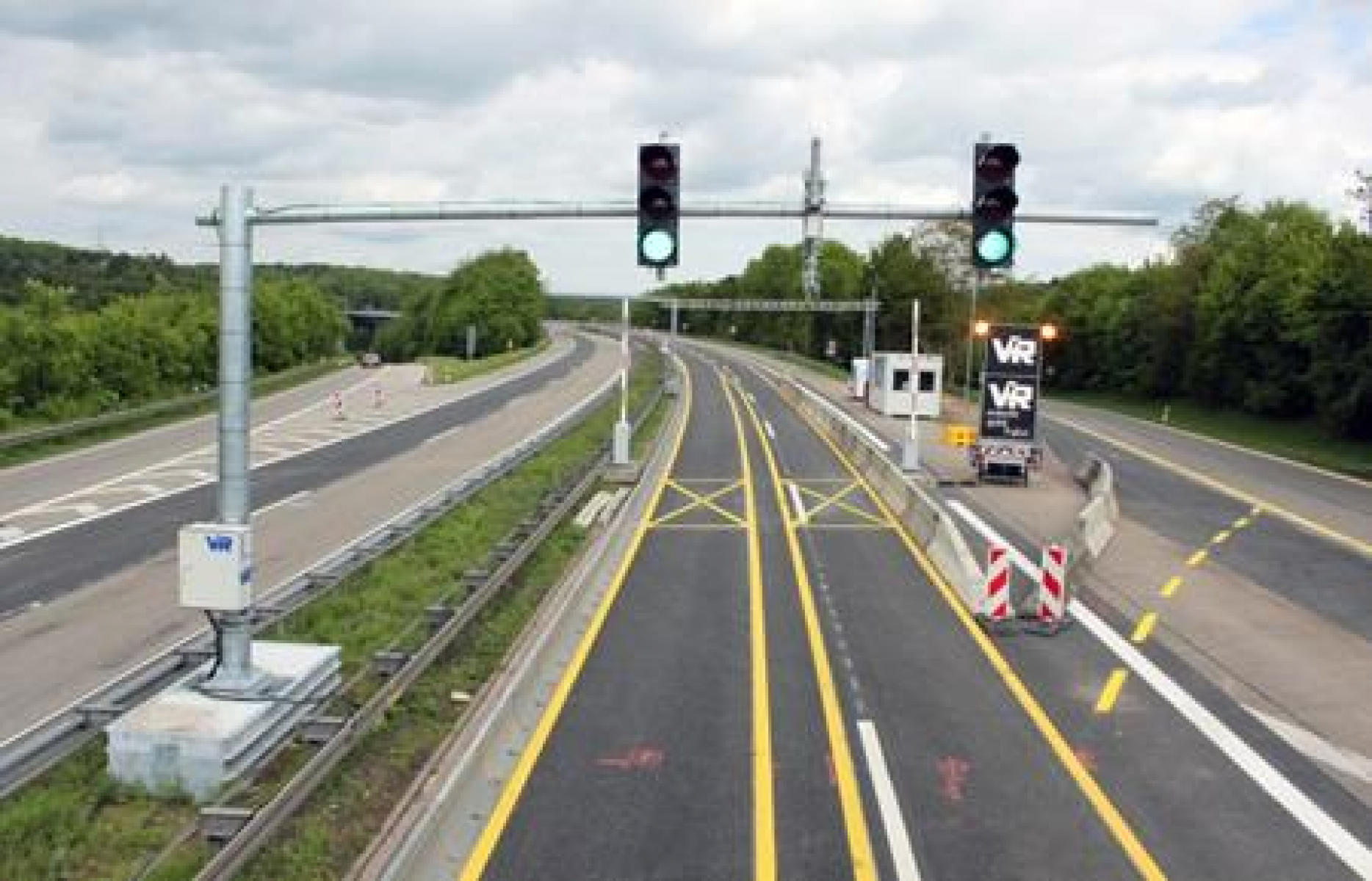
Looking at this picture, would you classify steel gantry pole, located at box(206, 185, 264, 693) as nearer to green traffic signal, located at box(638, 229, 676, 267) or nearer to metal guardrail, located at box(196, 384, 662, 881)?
metal guardrail, located at box(196, 384, 662, 881)

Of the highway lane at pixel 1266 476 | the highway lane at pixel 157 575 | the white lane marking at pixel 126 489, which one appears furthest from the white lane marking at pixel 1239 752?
the white lane marking at pixel 126 489

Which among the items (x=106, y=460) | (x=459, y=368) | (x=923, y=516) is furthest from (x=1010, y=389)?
(x=459, y=368)

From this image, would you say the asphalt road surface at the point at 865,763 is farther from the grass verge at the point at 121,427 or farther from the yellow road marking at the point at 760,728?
the grass verge at the point at 121,427

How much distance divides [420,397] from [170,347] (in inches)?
504

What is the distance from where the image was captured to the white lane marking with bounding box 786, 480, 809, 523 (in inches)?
1094

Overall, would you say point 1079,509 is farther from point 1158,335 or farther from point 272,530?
point 1158,335

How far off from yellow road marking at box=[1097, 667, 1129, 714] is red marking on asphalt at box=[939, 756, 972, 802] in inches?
110

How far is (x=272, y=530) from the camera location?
85.1 ft

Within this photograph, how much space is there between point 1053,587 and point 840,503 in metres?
12.3

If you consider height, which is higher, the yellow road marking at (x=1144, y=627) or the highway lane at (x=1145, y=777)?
the yellow road marking at (x=1144, y=627)

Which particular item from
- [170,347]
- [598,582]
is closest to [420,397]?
[170,347]

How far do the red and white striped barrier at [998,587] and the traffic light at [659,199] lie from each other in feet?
27.0

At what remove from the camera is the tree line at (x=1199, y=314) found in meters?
56.1

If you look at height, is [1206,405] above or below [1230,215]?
below
